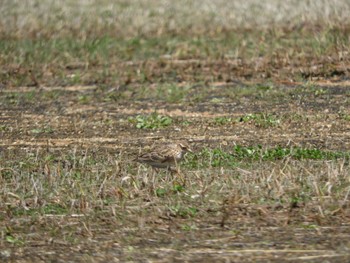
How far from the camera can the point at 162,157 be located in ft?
33.4

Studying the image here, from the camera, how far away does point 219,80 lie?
16.1 m

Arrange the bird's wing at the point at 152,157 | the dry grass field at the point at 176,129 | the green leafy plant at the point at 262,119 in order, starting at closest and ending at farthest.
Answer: the dry grass field at the point at 176,129
the bird's wing at the point at 152,157
the green leafy plant at the point at 262,119

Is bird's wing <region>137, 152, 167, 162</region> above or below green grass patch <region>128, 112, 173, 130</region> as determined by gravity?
above

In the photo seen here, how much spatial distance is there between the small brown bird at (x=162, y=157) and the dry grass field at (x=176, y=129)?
0.11 meters

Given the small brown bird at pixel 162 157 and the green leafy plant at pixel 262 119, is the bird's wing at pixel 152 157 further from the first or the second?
the green leafy plant at pixel 262 119

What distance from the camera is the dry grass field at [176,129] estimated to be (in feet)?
27.1

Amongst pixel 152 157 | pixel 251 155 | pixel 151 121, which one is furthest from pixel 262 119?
pixel 152 157

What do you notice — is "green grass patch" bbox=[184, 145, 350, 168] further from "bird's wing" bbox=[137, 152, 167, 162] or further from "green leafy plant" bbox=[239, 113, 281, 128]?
"green leafy plant" bbox=[239, 113, 281, 128]

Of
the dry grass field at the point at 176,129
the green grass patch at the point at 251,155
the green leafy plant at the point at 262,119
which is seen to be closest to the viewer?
the dry grass field at the point at 176,129

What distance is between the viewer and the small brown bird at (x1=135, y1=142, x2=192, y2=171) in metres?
10.2

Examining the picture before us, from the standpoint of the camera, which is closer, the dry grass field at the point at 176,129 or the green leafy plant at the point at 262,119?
the dry grass field at the point at 176,129

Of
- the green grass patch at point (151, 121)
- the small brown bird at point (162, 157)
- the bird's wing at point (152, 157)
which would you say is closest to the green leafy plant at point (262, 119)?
the green grass patch at point (151, 121)

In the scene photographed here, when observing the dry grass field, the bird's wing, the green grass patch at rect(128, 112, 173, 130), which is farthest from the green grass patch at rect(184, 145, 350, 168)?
the green grass patch at rect(128, 112, 173, 130)

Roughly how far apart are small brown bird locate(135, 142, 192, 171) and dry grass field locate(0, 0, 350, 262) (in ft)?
0.37
